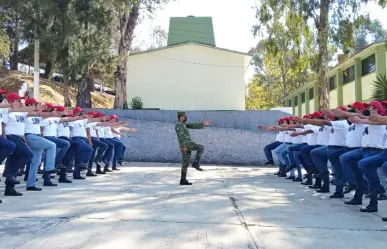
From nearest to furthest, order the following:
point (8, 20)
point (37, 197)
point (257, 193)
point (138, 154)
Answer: point (37, 197) → point (257, 193) → point (138, 154) → point (8, 20)

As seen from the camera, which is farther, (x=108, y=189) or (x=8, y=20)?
(x=8, y=20)

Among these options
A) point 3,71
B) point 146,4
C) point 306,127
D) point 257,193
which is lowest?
point 257,193

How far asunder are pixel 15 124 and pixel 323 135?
258 inches

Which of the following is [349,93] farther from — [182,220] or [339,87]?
[182,220]

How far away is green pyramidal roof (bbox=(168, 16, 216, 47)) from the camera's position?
30.9 metres

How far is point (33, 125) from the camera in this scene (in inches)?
362

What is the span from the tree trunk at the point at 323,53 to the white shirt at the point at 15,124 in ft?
44.5

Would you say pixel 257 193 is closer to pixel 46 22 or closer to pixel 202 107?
pixel 46 22

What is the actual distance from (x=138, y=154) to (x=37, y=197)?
11.5 m

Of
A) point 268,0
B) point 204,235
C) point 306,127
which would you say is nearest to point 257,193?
point 306,127

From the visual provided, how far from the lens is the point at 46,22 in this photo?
69.5 feet

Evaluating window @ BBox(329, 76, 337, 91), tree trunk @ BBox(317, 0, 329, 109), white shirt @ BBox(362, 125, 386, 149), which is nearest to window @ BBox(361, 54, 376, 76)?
tree trunk @ BBox(317, 0, 329, 109)

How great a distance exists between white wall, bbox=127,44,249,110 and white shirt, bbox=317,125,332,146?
664 inches

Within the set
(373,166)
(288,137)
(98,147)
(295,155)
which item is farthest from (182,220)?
(288,137)
